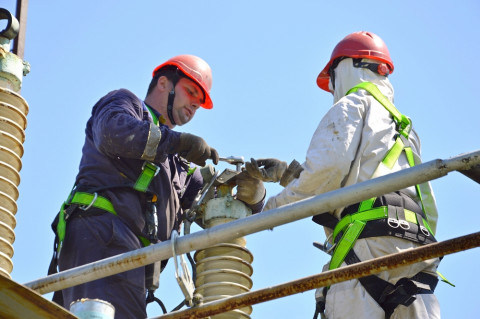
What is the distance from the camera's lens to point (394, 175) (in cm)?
421

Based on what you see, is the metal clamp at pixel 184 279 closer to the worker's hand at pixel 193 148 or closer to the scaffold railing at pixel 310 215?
the scaffold railing at pixel 310 215

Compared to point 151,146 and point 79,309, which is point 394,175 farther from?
point 151,146

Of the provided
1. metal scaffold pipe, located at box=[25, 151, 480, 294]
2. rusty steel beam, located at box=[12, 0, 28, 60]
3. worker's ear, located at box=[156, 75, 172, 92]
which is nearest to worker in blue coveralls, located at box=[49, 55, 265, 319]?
worker's ear, located at box=[156, 75, 172, 92]

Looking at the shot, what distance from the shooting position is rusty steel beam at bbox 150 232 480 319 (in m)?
4.08

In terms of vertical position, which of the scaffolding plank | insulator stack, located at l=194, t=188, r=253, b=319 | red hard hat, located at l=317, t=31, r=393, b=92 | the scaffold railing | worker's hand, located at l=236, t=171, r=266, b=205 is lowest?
the scaffolding plank

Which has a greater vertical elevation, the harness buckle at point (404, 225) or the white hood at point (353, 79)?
the white hood at point (353, 79)

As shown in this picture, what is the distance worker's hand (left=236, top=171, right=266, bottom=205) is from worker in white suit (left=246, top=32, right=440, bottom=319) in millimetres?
117

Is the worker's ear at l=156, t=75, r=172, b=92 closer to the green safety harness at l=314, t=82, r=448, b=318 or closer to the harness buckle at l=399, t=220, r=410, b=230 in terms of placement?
the green safety harness at l=314, t=82, r=448, b=318

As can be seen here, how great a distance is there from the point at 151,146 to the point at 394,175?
2.95 metres

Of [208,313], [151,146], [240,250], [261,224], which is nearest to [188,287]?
[208,313]

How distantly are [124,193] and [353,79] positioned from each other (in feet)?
6.31

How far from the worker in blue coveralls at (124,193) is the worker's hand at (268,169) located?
113mm

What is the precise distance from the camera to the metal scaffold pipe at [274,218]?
162 inches

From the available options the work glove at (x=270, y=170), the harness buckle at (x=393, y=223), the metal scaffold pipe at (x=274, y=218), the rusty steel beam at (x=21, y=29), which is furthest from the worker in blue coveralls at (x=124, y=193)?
the metal scaffold pipe at (x=274, y=218)
